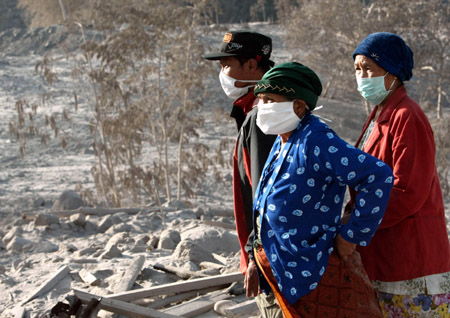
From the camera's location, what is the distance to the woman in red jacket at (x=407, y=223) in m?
2.30

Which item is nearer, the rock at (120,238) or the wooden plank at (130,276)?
the wooden plank at (130,276)

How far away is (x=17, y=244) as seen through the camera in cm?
676

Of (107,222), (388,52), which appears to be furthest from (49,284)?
(388,52)

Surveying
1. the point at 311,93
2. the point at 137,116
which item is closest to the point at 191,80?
the point at 137,116

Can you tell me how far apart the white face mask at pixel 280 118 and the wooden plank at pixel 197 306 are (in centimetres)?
187

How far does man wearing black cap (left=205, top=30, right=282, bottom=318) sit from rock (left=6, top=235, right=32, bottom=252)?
449 cm

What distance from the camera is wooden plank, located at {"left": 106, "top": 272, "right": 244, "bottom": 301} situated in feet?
13.2

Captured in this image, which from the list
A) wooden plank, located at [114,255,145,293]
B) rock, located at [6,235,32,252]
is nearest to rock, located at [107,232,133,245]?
rock, located at [6,235,32,252]

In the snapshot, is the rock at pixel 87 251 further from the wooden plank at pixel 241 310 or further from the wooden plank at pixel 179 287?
the wooden plank at pixel 241 310

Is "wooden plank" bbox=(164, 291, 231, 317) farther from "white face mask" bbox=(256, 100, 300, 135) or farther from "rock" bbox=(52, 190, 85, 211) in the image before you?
Result: "rock" bbox=(52, 190, 85, 211)

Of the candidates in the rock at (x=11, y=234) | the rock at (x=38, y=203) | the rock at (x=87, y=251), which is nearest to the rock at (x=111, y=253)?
the rock at (x=87, y=251)

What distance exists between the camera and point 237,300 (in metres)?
4.03

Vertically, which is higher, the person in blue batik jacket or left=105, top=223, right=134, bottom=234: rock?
the person in blue batik jacket

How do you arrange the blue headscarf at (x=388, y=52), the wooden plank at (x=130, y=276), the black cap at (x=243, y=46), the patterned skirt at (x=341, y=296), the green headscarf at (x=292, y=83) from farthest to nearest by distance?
1. the wooden plank at (x=130, y=276)
2. the black cap at (x=243, y=46)
3. the blue headscarf at (x=388, y=52)
4. the green headscarf at (x=292, y=83)
5. the patterned skirt at (x=341, y=296)
